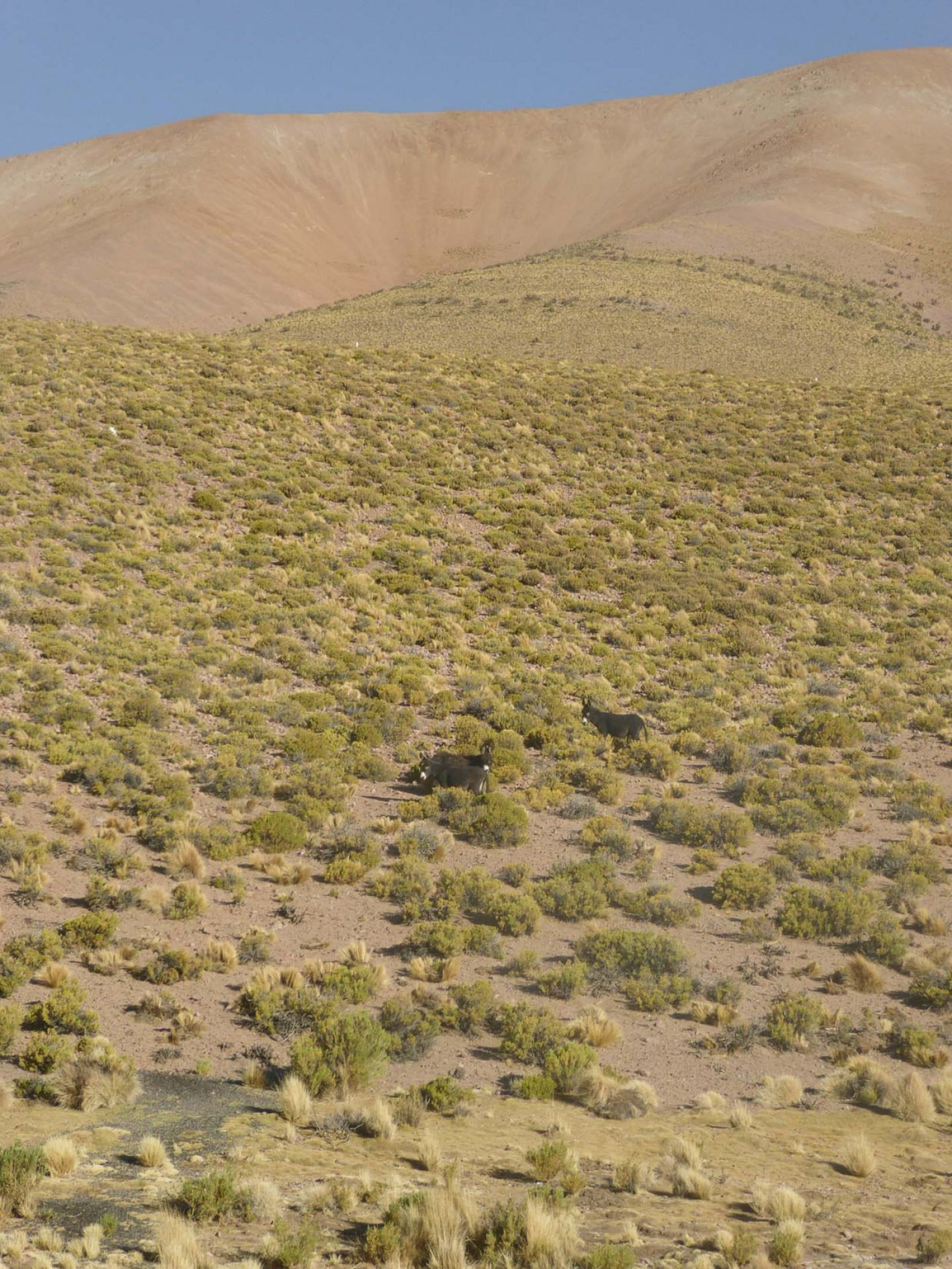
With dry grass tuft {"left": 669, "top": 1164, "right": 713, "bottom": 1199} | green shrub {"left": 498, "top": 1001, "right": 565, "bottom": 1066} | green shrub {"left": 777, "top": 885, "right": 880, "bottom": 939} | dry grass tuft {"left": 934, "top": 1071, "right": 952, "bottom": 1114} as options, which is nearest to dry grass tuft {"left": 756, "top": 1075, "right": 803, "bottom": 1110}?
dry grass tuft {"left": 934, "top": 1071, "right": 952, "bottom": 1114}

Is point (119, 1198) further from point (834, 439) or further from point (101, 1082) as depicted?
point (834, 439)

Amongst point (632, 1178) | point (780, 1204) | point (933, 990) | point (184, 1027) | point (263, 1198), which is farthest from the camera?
point (933, 990)

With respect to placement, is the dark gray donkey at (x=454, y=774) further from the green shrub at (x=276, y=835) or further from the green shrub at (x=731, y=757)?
the green shrub at (x=731, y=757)

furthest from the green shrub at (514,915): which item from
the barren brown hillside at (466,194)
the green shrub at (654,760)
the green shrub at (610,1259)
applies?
the barren brown hillside at (466,194)

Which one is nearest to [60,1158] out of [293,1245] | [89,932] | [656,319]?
[293,1245]

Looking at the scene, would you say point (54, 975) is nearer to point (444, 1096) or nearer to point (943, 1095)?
point (444, 1096)

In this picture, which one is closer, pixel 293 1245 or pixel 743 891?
pixel 293 1245

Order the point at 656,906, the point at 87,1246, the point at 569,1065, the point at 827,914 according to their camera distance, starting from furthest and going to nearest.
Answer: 1. the point at 656,906
2. the point at 827,914
3. the point at 569,1065
4. the point at 87,1246
